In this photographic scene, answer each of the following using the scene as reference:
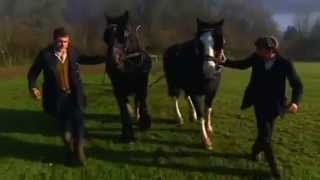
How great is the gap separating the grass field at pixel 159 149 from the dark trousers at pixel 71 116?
0.56 meters

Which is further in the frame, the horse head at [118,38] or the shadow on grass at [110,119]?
the shadow on grass at [110,119]

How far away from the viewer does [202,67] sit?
1122 cm

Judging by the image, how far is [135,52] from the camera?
11.9m

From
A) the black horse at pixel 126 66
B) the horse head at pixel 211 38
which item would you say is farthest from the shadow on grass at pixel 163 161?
the horse head at pixel 211 38

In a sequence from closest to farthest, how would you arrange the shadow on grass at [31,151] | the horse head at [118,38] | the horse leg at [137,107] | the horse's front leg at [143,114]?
the shadow on grass at [31,151] < the horse head at [118,38] < the horse's front leg at [143,114] < the horse leg at [137,107]

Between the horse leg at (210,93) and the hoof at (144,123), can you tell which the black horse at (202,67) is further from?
the hoof at (144,123)

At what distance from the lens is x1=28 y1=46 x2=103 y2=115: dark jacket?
10602 mm

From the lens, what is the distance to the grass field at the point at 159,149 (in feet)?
34.7

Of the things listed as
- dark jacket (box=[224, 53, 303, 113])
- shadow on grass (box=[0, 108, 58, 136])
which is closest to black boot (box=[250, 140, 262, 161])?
dark jacket (box=[224, 53, 303, 113])

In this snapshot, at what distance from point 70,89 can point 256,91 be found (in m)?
2.98

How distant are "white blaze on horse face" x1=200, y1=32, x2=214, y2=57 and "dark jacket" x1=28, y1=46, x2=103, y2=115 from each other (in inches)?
82.5

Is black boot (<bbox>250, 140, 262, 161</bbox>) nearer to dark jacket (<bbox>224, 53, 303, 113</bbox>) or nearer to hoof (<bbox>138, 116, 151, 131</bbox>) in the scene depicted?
dark jacket (<bbox>224, 53, 303, 113</bbox>)

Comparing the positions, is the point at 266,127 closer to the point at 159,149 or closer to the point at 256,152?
the point at 256,152

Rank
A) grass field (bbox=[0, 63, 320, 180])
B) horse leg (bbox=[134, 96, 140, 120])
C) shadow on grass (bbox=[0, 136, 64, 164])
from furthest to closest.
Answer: horse leg (bbox=[134, 96, 140, 120])
shadow on grass (bbox=[0, 136, 64, 164])
grass field (bbox=[0, 63, 320, 180])
